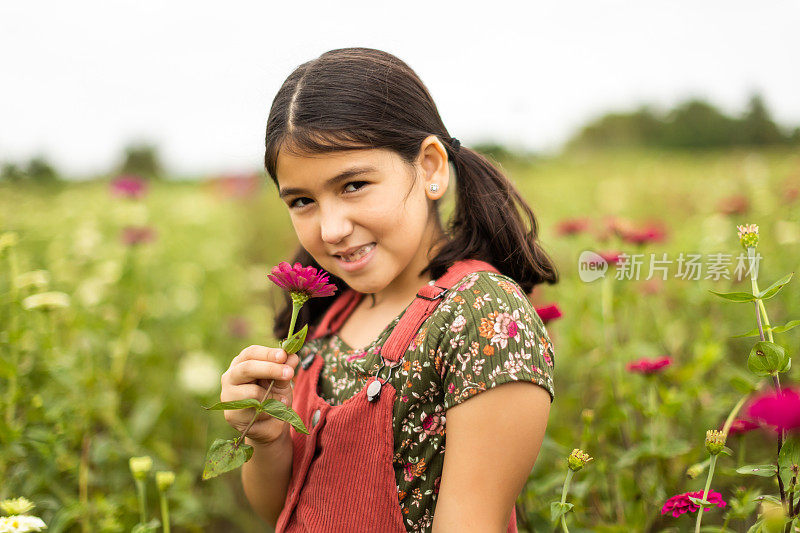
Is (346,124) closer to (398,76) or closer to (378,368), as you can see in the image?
(398,76)

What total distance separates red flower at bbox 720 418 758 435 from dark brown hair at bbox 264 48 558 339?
362 mm

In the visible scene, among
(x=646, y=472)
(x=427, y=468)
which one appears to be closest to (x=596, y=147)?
(x=646, y=472)

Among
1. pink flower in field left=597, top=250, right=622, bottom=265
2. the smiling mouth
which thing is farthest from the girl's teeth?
pink flower in field left=597, top=250, right=622, bottom=265

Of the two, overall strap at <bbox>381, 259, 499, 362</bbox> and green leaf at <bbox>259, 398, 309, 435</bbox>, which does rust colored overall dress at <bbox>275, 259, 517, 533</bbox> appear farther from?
green leaf at <bbox>259, 398, 309, 435</bbox>

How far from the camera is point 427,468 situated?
868mm

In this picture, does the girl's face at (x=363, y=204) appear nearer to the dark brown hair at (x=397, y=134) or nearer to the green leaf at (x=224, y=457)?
the dark brown hair at (x=397, y=134)

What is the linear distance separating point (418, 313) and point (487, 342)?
0.43ft

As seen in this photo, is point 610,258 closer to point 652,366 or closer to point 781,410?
point 652,366

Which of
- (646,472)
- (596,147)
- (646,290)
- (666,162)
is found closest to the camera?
(646,472)

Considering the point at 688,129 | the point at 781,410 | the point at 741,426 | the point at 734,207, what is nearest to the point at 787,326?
the point at 781,410

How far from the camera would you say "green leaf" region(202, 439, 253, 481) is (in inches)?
29.0

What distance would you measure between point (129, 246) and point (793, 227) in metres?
1.91

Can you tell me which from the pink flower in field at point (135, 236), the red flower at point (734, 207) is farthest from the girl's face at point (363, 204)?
the red flower at point (734, 207)

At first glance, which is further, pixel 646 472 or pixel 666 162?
pixel 666 162
